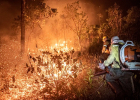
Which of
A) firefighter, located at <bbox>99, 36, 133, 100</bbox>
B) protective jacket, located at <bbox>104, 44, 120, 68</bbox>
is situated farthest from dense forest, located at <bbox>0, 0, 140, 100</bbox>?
protective jacket, located at <bbox>104, 44, 120, 68</bbox>

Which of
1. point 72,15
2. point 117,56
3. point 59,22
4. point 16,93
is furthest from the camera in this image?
point 59,22

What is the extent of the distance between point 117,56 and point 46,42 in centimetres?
860

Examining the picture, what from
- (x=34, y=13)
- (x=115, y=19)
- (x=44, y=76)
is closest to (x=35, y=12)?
→ (x=34, y=13)

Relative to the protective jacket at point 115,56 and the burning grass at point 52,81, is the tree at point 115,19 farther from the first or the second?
the protective jacket at point 115,56

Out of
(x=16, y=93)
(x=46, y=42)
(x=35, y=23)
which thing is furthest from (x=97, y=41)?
(x=16, y=93)

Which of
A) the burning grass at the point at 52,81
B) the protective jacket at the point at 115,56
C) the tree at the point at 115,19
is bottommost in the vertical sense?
the burning grass at the point at 52,81

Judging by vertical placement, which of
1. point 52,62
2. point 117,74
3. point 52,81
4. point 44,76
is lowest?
point 52,81

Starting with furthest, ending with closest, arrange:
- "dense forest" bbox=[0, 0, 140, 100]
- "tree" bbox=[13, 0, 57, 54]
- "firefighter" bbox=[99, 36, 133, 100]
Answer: "tree" bbox=[13, 0, 57, 54] < "dense forest" bbox=[0, 0, 140, 100] < "firefighter" bbox=[99, 36, 133, 100]

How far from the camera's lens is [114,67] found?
3.91 metres

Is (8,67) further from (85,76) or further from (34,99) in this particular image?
(85,76)

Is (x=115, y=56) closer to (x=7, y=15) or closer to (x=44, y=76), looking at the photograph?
(x=44, y=76)

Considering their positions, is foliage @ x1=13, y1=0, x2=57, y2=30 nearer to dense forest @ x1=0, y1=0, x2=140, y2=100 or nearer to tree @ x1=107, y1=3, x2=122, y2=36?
dense forest @ x1=0, y1=0, x2=140, y2=100

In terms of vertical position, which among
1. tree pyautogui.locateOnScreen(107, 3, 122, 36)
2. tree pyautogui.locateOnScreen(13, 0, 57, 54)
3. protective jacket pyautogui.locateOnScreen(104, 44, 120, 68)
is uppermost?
tree pyautogui.locateOnScreen(107, 3, 122, 36)

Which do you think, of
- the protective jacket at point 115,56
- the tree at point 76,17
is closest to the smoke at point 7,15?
the tree at point 76,17
